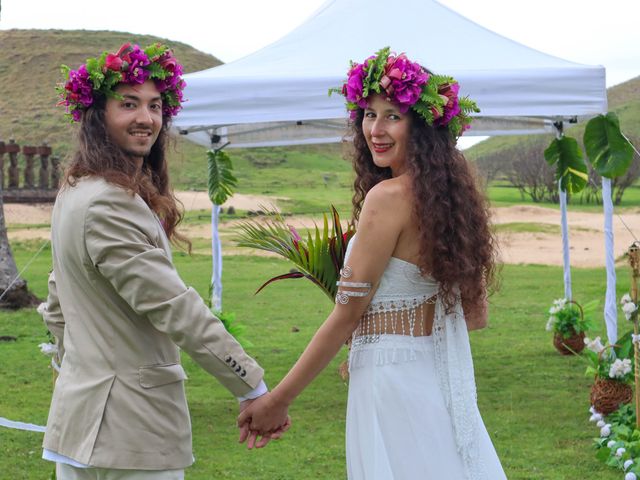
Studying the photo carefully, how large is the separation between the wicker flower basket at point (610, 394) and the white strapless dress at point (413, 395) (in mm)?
3686

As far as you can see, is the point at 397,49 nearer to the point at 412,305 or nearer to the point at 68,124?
the point at 412,305

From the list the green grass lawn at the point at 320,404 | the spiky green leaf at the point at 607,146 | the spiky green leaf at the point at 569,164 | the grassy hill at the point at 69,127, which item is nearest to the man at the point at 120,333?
the green grass lawn at the point at 320,404

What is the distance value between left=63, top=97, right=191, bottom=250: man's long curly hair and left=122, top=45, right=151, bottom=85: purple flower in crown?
0.11 meters

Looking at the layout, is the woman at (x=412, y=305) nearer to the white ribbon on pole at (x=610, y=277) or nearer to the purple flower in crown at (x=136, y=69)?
the purple flower in crown at (x=136, y=69)

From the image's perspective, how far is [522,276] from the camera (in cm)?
1797

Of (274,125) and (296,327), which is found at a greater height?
(274,125)

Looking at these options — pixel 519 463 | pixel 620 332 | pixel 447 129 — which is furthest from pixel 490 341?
pixel 447 129

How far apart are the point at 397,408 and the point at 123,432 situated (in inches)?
33.1

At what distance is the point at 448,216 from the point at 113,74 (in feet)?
3.74

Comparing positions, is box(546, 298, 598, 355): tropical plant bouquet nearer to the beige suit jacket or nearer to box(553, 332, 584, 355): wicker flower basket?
box(553, 332, 584, 355): wicker flower basket

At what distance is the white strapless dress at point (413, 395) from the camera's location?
9.87ft

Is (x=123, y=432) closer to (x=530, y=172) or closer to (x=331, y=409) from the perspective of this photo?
(x=331, y=409)

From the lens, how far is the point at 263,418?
324 cm

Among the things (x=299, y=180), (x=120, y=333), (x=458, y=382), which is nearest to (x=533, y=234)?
(x=299, y=180)
